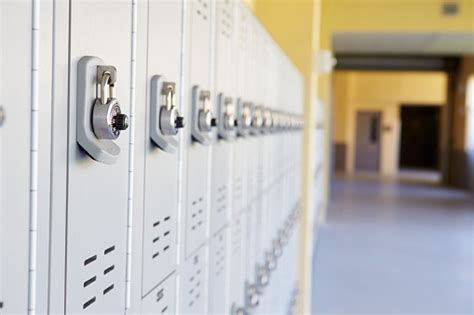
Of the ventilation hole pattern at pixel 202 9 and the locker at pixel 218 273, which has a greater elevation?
the ventilation hole pattern at pixel 202 9

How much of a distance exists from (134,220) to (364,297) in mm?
4264

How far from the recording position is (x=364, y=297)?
191 inches

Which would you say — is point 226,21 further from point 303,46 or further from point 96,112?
point 303,46

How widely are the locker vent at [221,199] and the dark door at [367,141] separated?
1869cm

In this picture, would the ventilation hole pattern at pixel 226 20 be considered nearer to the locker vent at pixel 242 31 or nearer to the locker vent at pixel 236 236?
the locker vent at pixel 242 31

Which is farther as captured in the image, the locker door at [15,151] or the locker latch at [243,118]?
the locker latch at [243,118]

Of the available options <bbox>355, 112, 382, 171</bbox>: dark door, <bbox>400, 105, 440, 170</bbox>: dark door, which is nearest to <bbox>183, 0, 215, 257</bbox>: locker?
<bbox>355, 112, 382, 171</bbox>: dark door

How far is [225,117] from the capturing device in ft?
4.60

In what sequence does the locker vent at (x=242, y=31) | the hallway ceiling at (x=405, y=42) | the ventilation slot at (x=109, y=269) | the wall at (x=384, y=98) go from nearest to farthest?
the ventilation slot at (x=109, y=269) < the locker vent at (x=242, y=31) < the hallway ceiling at (x=405, y=42) < the wall at (x=384, y=98)

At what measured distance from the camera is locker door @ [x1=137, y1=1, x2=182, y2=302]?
2.92 ft

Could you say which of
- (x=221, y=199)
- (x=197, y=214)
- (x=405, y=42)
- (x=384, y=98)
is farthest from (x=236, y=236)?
(x=384, y=98)

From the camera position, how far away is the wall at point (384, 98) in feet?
60.6

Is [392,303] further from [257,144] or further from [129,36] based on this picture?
[129,36]

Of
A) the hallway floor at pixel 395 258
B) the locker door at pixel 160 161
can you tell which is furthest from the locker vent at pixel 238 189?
the hallway floor at pixel 395 258
